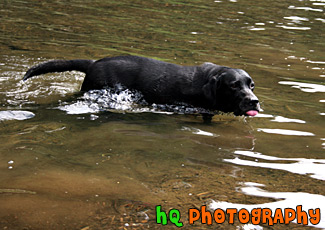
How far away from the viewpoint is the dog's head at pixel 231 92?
19.8 ft

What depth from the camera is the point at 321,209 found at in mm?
3637

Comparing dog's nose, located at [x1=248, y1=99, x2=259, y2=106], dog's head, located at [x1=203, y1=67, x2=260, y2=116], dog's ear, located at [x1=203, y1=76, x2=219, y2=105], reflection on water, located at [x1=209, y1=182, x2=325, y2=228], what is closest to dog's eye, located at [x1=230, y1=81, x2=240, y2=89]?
dog's head, located at [x1=203, y1=67, x2=260, y2=116]

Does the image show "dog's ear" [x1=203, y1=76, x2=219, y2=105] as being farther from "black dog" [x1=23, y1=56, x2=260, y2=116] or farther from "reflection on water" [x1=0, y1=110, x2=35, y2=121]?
"reflection on water" [x1=0, y1=110, x2=35, y2=121]

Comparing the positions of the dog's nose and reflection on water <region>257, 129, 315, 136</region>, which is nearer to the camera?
reflection on water <region>257, 129, 315, 136</region>

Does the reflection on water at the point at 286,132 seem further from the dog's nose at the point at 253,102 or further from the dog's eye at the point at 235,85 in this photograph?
the dog's eye at the point at 235,85

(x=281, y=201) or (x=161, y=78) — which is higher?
(x=161, y=78)

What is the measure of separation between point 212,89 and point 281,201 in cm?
292

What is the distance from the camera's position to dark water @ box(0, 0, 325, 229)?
3.61 meters

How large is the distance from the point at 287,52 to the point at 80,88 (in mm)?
5249

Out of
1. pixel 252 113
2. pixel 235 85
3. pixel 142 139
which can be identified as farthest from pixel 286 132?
pixel 142 139

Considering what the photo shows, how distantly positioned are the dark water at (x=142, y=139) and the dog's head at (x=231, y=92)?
210mm

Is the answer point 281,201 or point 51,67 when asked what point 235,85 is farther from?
point 281,201

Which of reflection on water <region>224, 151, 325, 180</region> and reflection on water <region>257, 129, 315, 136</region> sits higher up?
reflection on water <region>224, 151, 325, 180</region>

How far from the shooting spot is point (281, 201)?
3.76m
